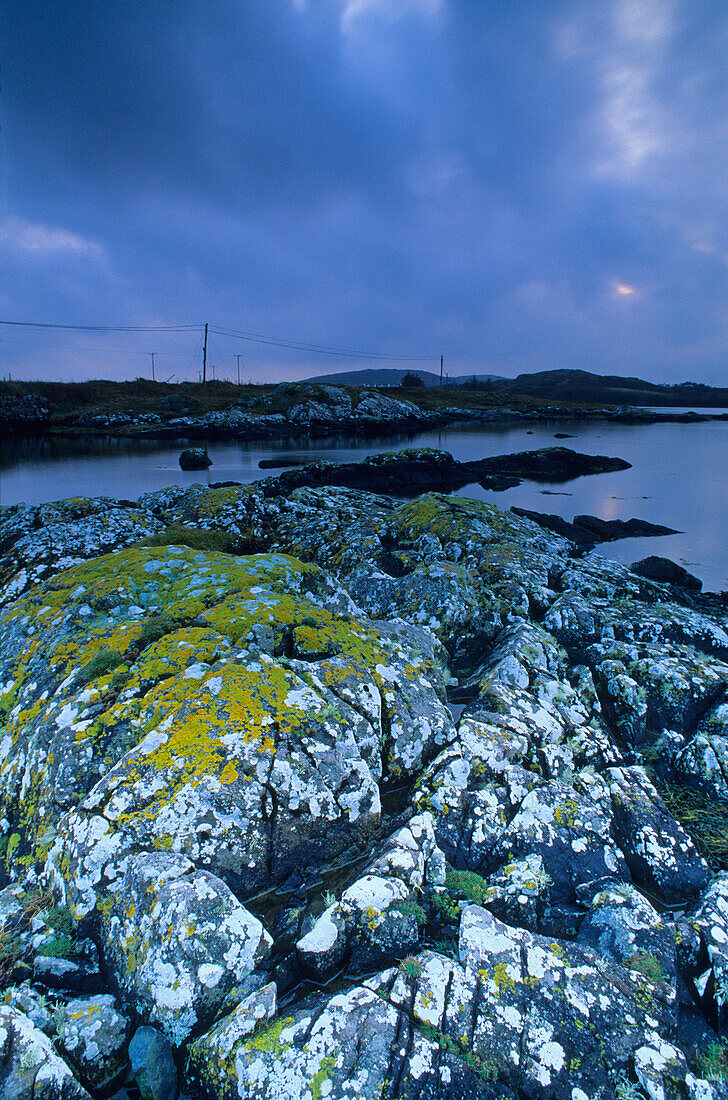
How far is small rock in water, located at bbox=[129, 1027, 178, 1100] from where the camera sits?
250 cm

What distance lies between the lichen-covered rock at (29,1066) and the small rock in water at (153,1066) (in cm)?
25

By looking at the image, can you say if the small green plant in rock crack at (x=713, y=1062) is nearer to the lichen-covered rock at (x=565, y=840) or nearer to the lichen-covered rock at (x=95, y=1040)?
the lichen-covered rock at (x=565, y=840)

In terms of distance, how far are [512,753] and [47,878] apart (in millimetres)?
3799

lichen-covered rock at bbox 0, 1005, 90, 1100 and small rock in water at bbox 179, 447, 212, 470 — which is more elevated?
small rock in water at bbox 179, 447, 212, 470

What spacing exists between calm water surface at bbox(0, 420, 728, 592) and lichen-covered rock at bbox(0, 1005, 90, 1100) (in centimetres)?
1385

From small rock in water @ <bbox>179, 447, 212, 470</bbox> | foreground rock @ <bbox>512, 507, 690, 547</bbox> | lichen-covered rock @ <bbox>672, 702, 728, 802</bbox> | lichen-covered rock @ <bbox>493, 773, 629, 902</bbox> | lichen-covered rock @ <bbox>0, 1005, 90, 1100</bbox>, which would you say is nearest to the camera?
lichen-covered rock @ <bbox>0, 1005, 90, 1100</bbox>

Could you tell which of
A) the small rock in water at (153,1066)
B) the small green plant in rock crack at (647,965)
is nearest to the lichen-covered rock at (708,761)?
the small green plant in rock crack at (647,965)

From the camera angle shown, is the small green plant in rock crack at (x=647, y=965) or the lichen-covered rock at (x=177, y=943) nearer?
the lichen-covered rock at (x=177, y=943)

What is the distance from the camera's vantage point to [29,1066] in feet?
7.58

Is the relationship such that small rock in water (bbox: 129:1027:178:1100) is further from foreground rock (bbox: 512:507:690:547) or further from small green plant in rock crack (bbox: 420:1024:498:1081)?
foreground rock (bbox: 512:507:690:547)

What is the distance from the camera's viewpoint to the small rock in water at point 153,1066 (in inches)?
98.4

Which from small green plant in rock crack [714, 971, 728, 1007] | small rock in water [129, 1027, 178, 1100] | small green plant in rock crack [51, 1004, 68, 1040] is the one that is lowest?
small rock in water [129, 1027, 178, 1100]

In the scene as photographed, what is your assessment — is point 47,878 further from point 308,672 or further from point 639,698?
A: point 639,698

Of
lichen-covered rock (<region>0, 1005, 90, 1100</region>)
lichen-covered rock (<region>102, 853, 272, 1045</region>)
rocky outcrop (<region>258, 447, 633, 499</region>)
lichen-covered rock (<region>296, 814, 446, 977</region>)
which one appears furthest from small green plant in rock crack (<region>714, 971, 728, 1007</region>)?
rocky outcrop (<region>258, 447, 633, 499</region>)
